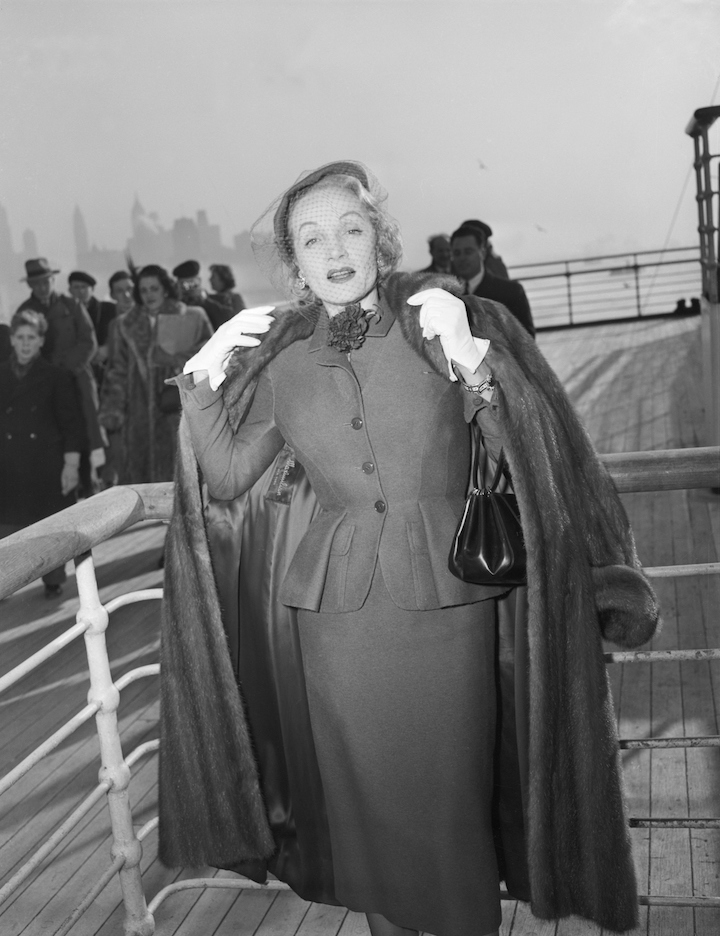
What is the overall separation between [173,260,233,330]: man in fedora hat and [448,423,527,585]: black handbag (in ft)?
14.8

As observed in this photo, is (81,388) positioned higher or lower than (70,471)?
higher

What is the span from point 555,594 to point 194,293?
15.4 feet

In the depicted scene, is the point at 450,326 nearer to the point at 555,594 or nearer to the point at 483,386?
the point at 483,386

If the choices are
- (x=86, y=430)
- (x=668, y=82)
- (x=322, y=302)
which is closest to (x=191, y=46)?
(x=668, y=82)

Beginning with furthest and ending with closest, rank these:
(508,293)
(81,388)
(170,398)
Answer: (81,388) < (508,293) < (170,398)

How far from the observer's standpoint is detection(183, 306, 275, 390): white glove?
149 centimetres

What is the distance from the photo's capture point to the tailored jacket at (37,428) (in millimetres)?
4652

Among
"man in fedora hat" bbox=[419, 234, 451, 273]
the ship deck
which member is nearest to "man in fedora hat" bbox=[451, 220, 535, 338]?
the ship deck

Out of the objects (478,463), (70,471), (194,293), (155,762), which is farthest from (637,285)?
(478,463)

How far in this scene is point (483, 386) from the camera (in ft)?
4.78

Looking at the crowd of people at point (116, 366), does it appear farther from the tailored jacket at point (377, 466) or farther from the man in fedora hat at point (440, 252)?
the tailored jacket at point (377, 466)

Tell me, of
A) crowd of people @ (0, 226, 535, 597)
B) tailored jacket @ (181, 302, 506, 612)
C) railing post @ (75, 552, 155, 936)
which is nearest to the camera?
tailored jacket @ (181, 302, 506, 612)

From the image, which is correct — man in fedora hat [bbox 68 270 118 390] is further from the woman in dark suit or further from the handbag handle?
the handbag handle

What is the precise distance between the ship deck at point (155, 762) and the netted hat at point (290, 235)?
1.24 metres
